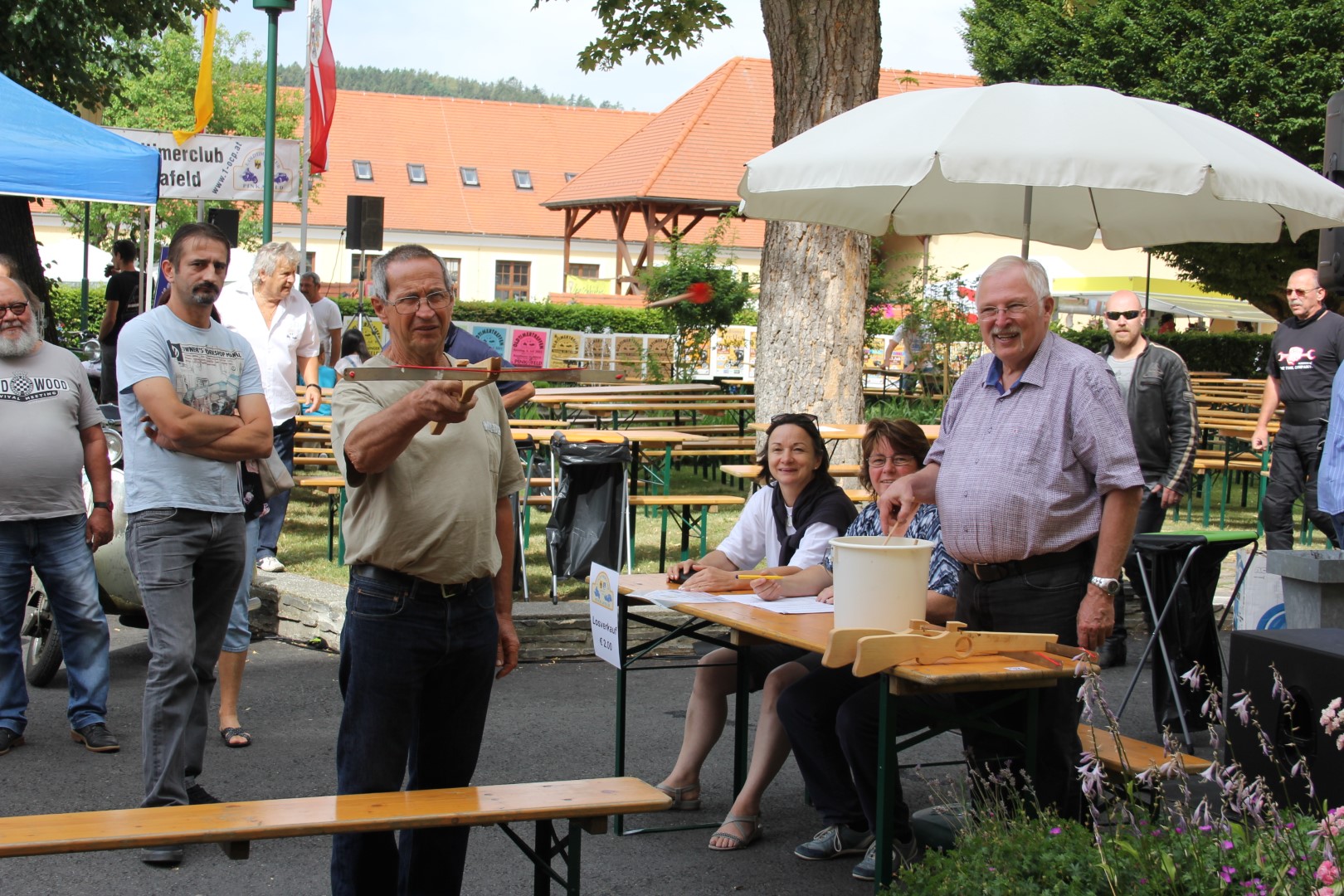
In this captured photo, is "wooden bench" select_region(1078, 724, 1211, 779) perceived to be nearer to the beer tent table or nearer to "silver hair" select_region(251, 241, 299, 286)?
the beer tent table

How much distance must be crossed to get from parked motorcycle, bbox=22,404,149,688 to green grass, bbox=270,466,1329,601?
5.59 feet

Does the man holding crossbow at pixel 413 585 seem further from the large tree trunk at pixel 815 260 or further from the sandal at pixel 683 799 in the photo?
the large tree trunk at pixel 815 260

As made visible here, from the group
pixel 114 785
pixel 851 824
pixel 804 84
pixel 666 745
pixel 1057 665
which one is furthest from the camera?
pixel 804 84

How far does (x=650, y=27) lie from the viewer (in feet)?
42.1

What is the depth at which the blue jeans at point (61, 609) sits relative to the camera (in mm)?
5293

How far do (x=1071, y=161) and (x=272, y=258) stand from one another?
4.22m

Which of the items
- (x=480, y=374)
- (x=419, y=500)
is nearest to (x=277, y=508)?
(x=419, y=500)

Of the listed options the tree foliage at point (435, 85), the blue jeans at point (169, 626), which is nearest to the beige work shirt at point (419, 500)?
the blue jeans at point (169, 626)

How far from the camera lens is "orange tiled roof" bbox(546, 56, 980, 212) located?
3984 centimetres

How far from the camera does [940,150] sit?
16.7 feet

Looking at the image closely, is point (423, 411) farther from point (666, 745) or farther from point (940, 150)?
point (666, 745)

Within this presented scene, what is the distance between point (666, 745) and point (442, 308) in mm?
3118

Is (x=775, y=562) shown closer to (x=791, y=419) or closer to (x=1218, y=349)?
(x=791, y=419)

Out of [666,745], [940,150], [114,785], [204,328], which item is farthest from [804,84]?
[114,785]
